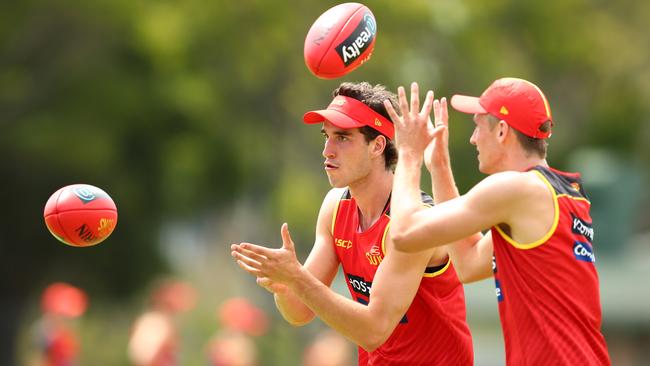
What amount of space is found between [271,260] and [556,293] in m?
1.45

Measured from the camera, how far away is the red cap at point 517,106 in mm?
6184

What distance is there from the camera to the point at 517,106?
620 centimetres

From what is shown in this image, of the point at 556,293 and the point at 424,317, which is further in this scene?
the point at 424,317

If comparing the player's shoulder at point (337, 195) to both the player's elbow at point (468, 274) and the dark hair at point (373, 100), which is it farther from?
the player's elbow at point (468, 274)

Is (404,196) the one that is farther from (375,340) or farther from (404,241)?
(375,340)

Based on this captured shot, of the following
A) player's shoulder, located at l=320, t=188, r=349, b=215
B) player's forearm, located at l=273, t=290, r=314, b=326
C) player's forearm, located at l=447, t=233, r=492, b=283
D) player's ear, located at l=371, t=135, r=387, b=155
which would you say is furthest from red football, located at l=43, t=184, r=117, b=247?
player's forearm, located at l=447, t=233, r=492, b=283

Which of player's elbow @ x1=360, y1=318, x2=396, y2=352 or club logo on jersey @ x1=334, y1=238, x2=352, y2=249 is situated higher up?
club logo on jersey @ x1=334, y1=238, x2=352, y2=249

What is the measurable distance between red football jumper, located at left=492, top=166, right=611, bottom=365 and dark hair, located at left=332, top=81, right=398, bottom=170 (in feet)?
4.37

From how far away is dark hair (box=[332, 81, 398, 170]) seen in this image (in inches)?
281

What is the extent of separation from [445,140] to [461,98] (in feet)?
0.84

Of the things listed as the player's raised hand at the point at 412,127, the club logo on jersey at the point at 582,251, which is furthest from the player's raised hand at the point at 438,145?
the club logo on jersey at the point at 582,251

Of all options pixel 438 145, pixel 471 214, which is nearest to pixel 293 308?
pixel 438 145

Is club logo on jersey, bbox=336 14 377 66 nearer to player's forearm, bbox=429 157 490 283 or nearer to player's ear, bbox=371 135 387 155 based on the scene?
player's ear, bbox=371 135 387 155

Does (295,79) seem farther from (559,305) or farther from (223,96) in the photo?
(559,305)
